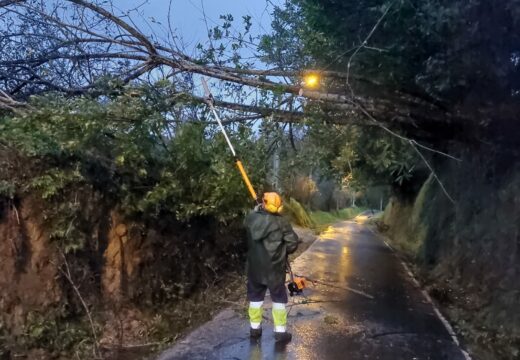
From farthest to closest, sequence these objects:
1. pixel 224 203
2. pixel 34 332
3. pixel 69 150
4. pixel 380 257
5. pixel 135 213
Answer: pixel 380 257 → pixel 224 203 → pixel 135 213 → pixel 69 150 → pixel 34 332

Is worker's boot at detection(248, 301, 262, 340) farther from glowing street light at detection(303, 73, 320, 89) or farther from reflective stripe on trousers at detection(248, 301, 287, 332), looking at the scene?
glowing street light at detection(303, 73, 320, 89)

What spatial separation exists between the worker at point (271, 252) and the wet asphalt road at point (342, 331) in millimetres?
517

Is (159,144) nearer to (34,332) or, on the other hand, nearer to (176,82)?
(176,82)

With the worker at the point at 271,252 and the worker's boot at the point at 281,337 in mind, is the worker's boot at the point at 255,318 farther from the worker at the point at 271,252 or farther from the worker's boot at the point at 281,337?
the worker's boot at the point at 281,337

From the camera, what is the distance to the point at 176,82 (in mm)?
8398

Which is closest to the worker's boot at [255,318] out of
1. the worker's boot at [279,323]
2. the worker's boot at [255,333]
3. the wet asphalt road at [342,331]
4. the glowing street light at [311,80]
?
the worker's boot at [255,333]

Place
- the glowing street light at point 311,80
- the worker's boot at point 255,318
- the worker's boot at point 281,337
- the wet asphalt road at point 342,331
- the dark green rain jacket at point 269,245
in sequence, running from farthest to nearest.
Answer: the glowing street light at point 311,80
the worker's boot at point 255,318
the worker's boot at point 281,337
the dark green rain jacket at point 269,245
the wet asphalt road at point 342,331

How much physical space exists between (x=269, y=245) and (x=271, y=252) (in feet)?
0.29

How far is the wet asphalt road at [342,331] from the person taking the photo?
6.29 m

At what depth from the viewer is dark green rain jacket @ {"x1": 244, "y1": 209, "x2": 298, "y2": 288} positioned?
21.2 ft

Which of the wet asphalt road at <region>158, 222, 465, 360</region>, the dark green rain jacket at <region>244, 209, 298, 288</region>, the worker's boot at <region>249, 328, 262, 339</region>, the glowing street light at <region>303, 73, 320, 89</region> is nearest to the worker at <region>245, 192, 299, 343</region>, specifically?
the dark green rain jacket at <region>244, 209, 298, 288</region>

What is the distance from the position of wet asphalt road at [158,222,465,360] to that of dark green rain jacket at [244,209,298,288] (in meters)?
0.86

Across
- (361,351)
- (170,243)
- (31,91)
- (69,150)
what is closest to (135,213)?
(170,243)

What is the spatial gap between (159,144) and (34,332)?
3210 mm
